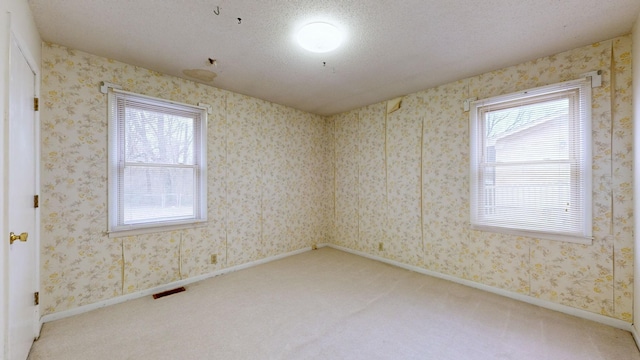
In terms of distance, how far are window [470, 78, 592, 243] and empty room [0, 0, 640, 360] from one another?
16mm

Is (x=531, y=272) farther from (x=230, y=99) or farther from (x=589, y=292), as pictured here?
(x=230, y=99)

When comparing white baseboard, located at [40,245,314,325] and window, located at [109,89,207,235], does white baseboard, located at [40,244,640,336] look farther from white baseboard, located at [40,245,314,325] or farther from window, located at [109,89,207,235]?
window, located at [109,89,207,235]

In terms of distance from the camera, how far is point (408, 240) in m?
3.66

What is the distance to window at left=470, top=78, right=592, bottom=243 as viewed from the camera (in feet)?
7.78

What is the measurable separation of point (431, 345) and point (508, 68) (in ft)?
9.46

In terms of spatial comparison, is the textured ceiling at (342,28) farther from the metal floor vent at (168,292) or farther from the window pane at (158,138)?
the metal floor vent at (168,292)

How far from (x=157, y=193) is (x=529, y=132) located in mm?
4137

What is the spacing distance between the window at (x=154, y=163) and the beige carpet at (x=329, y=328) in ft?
2.93

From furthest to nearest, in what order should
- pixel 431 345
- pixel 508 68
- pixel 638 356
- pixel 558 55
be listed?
pixel 508 68 < pixel 558 55 < pixel 431 345 < pixel 638 356

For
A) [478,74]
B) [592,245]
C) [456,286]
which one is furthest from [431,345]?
[478,74]

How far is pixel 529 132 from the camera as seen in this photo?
2668 mm

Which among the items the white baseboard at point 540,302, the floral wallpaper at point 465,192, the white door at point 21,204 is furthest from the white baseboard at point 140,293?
the white baseboard at point 540,302

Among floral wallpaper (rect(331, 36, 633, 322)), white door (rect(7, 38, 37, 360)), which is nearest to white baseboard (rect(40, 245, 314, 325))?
white door (rect(7, 38, 37, 360))

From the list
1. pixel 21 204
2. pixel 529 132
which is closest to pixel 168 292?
pixel 21 204
